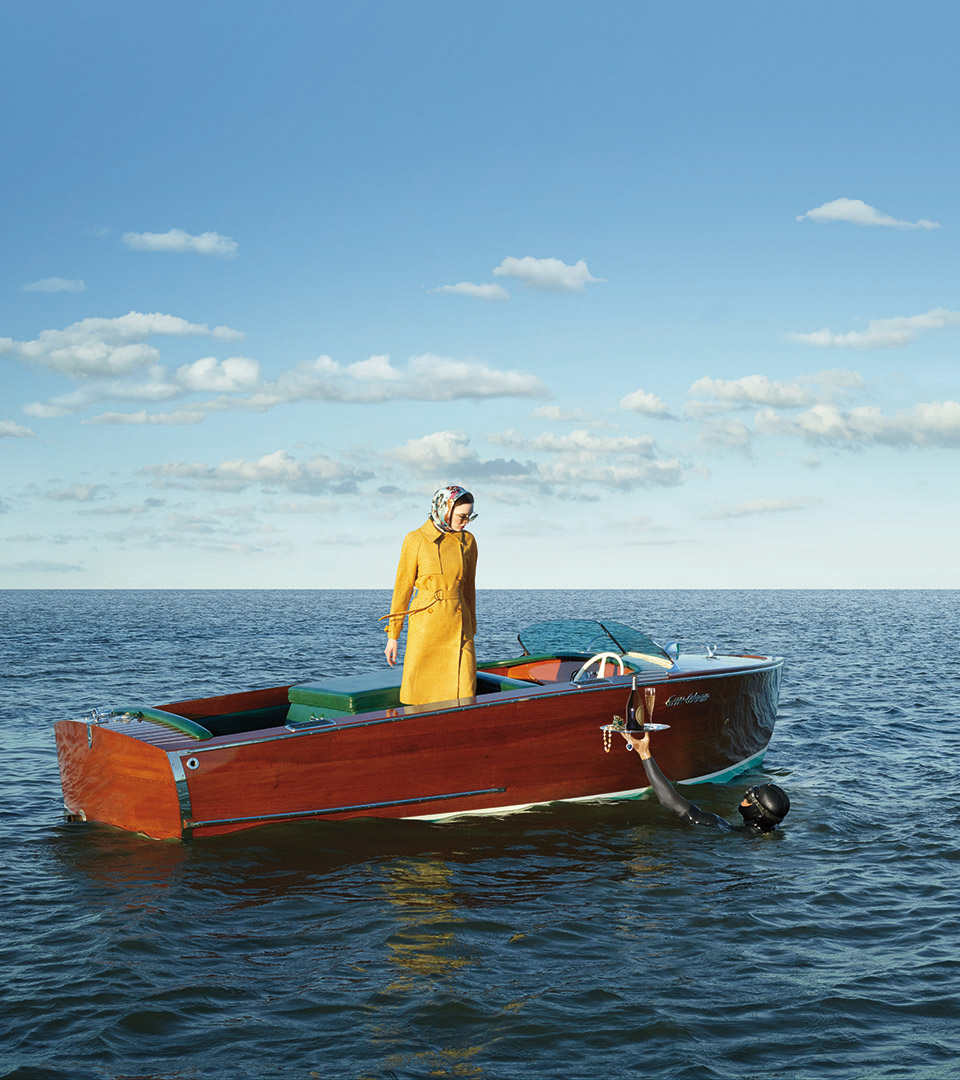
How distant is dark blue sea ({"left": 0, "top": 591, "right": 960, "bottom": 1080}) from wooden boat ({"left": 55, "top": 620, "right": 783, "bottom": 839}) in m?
0.28

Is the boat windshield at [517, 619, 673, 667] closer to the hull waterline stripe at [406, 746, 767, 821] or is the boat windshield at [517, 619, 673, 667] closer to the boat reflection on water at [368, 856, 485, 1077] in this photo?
the hull waterline stripe at [406, 746, 767, 821]

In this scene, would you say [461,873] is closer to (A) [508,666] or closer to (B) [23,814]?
(A) [508,666]

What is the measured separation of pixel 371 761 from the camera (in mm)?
7520

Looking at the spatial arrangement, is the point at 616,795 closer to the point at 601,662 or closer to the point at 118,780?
the point at 601,662

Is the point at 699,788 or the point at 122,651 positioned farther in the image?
the point at 122,651

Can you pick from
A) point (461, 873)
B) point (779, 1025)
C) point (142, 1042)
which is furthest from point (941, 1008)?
point (142, 1042)

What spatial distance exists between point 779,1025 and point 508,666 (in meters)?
5.62

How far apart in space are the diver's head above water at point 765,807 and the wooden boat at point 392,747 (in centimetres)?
110

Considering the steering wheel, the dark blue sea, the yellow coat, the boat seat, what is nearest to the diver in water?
the dark blue sea

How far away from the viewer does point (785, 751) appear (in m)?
12.5

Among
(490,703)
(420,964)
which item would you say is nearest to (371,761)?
(490,703)

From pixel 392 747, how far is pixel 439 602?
1.27m

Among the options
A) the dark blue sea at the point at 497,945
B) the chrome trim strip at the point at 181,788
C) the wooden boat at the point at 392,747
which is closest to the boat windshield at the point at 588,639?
the wooden boat at the point at 392,747

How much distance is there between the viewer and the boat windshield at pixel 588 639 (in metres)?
9.70
